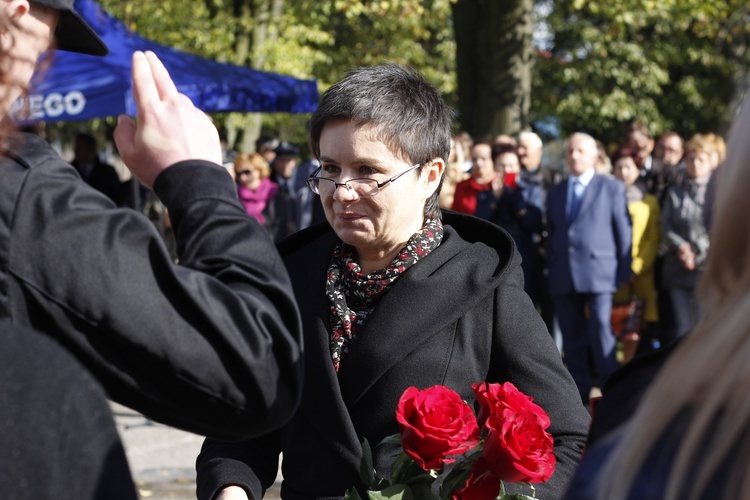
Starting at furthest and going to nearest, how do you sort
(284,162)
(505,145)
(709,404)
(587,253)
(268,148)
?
1. (268,148)
2. (284,162)
3. (505,145)
4. (587,253)
5. (709,404)

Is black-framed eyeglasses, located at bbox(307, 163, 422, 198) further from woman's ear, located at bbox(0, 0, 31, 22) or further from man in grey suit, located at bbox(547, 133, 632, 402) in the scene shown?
man in grey suit, located at bbox(547, 133, 632, 402)

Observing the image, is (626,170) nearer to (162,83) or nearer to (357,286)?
(357,286)

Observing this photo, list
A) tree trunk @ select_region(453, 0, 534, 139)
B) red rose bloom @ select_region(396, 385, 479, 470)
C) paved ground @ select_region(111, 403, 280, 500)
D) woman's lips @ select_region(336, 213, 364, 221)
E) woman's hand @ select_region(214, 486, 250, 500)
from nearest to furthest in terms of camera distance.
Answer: red rose bloom @ select_region(396, 385, 479, 470) → woman's hand @ select_region(214, 486, 250, 500) → woman's lips @ select_region(336, 213, 364, 221) → paved ground @ select_region(111, 403, 280, 500) → tree trunk @ select_region(453, 0, 534, 139)

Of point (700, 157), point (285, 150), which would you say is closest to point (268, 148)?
point (285, 150)

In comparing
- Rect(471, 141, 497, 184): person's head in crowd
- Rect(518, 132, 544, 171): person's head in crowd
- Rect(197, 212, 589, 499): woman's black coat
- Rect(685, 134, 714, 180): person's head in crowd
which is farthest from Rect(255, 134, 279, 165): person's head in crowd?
Rect(197, 212, 589, 499): woman's black coat

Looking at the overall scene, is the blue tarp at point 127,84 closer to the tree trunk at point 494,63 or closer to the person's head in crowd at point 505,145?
the tree trunk at point 494,63

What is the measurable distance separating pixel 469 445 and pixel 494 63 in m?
10.9

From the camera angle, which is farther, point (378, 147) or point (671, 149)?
point (671, 149)

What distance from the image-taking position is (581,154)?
27.3ft

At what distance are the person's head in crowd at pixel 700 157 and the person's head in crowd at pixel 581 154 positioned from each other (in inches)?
27.4

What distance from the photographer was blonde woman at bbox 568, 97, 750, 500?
3.51 feet

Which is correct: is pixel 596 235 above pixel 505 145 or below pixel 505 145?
below

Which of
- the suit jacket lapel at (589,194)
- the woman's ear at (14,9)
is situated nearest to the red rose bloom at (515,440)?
the woman's ear at (14,9)

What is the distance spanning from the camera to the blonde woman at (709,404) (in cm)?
107
